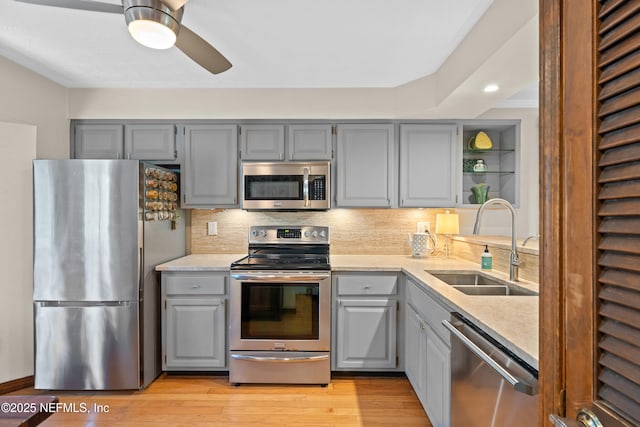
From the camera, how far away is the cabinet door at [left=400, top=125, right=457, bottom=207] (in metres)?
2.97

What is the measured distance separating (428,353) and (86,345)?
2.33m

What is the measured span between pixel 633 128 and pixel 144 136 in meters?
3.25

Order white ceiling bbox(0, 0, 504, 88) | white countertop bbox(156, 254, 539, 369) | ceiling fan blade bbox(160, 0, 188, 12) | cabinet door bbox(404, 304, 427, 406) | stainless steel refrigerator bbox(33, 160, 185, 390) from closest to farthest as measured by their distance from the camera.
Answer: white countertop bbox(156, 254, 539, 369), ceiling fan blade bbox(160, 0, 188, 12), white ceiling bbox(0, 0, 504, 88), cabinet door bbox(404, 304, 427, 406), stainless steel refrigerator bbox(33, 160, 185, 390)

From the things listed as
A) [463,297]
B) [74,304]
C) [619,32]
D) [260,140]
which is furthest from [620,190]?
[74,304]

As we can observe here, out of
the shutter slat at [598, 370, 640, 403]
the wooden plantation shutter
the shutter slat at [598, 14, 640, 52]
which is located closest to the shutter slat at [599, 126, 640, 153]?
the wooden plantation shutter

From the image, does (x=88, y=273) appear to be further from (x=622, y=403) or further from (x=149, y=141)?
(x=622, y=403)

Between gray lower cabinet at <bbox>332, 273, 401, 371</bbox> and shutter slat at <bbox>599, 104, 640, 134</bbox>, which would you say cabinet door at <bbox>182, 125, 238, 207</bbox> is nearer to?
gray lower cabinet at <bbox>332, 273, 401, 371</bbox>

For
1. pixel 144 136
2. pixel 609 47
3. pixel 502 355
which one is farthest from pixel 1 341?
pixel 609 47

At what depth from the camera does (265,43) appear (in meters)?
2.23

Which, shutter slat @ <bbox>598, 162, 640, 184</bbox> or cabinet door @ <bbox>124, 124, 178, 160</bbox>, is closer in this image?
shutter slat @ <bbox>598, 162, 640, 184</bbox>

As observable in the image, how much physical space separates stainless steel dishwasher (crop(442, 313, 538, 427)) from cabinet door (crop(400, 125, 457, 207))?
156cm

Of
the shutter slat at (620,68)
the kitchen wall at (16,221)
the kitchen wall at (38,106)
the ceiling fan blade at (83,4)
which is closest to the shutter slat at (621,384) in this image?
the shutter slat at (620,68)

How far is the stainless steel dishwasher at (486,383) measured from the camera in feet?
3.39

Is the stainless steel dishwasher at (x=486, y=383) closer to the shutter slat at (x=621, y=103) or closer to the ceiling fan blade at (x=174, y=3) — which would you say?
the shutter slat at (x=621, y=103)
